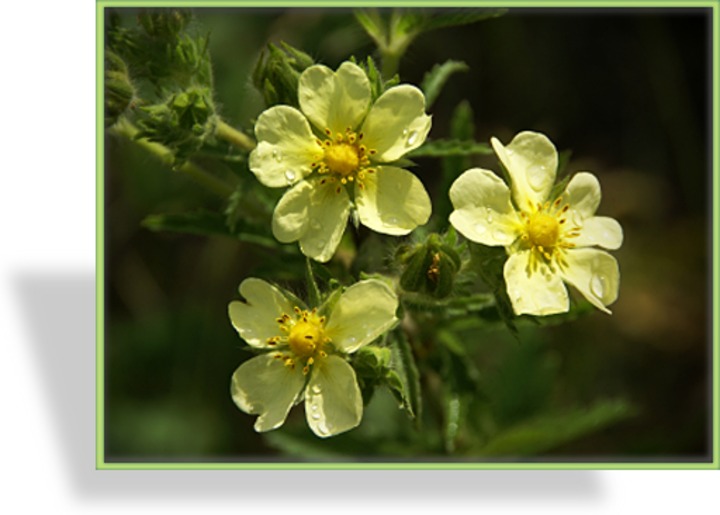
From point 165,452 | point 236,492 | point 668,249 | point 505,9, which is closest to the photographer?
point 236,492

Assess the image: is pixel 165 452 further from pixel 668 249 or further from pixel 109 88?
pixel 668 249

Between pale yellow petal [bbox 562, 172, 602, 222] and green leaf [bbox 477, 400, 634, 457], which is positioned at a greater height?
pale yellow petal [bbox 562, 172, 602, 222]

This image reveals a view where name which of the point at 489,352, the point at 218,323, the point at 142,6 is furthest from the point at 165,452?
the point at 142,6

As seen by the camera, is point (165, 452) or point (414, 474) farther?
point (165, 452)

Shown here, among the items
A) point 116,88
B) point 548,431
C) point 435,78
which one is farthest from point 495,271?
point 548,431

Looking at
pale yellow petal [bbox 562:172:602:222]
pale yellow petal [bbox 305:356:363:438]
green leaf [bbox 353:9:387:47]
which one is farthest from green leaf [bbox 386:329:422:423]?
green leaf [bbox 353:9:387:47]

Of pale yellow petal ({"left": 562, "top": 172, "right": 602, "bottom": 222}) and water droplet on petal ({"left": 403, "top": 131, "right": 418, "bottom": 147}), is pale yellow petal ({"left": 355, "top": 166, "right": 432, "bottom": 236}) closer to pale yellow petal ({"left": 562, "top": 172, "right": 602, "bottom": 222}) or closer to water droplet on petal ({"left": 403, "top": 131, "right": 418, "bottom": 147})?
water droplet on petal ({"left": 403, "top": 131, "right": 418, "bottom": 147})

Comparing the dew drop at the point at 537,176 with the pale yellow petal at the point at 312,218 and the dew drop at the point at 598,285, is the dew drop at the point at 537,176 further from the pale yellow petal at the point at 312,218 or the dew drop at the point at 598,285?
the pale yellow petal at the point at 312,218

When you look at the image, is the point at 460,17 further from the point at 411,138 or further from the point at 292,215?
the point at 292,215
